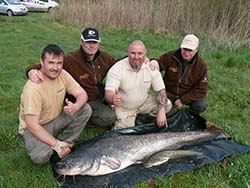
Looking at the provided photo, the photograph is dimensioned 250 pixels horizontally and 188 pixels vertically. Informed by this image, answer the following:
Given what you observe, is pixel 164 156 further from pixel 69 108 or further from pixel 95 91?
pixel 95 91

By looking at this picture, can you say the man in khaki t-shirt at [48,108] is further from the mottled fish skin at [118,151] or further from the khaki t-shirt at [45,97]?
the mottled fish skin at [118,151]

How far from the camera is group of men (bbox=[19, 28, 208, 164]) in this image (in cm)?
391

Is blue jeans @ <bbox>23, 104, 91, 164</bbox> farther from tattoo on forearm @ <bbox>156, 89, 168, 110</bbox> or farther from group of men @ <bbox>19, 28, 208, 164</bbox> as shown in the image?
tattoo on forearm @ <bbox>156, 89, 168, 110</bbox>

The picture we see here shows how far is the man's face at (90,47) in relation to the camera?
4816 mm

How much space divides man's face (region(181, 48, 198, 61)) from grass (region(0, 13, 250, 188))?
103 cm

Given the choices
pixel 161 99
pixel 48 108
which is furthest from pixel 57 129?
pixel 161 99

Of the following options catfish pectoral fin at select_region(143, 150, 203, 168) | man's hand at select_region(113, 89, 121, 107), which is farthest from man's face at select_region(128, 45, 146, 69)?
catfish pectoral fin at select_region(143, 150, 203, 168)

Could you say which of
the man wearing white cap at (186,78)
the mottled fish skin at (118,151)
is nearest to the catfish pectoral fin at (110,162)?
the mottled fish skin at (118,151)

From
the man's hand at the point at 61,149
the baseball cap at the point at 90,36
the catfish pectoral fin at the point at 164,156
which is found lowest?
the catfish pectoral fin at the point at 164,156

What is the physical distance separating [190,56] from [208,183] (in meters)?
2.01

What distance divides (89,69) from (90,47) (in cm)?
31

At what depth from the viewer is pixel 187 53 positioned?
516cm

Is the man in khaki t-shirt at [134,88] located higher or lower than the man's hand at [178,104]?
higher

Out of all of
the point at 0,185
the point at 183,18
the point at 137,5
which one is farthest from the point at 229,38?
the point at 0,185
